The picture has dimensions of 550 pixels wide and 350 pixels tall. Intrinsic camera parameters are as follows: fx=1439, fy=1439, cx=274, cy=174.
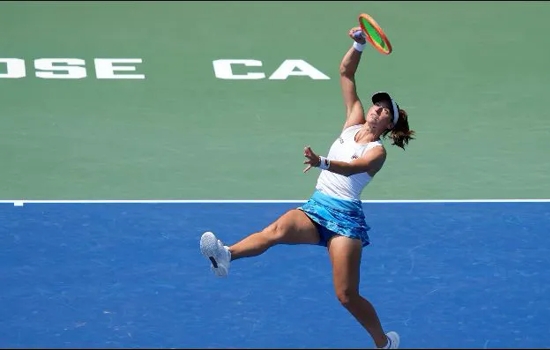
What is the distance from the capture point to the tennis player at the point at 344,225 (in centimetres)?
1190

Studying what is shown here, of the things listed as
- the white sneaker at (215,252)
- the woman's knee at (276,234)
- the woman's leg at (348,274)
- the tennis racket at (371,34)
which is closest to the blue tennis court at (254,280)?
the woman's leg at (348,274)

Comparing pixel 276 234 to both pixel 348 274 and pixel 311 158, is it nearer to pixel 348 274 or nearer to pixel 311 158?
pixel 348 274

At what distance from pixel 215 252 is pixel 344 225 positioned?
1115 millimetres

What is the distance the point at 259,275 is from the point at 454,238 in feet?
7.42

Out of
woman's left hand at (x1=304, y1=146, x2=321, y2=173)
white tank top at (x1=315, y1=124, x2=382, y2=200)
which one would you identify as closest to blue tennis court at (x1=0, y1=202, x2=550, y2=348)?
white tank top at (x1=315, y1=124, x2=382, y2=200)

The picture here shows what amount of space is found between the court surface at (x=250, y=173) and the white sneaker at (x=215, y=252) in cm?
96

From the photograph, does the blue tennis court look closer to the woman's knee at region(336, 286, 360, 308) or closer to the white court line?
the white court line

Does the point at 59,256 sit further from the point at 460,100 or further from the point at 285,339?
the point at 460,100

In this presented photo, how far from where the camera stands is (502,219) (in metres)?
15.6

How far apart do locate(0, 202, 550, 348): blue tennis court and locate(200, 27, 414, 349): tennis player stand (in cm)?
82

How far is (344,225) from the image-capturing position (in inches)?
474

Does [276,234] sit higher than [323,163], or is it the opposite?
[323,163]

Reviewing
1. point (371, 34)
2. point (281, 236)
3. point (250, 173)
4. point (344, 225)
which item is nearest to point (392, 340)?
point (344, 225)

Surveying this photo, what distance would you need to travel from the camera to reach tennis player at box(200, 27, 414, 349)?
39.0ft
